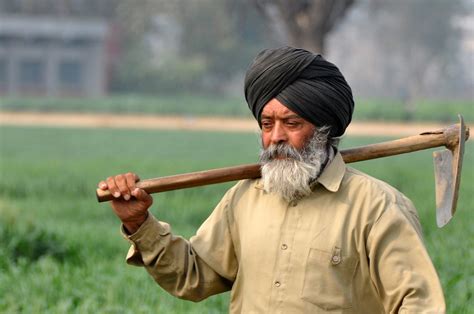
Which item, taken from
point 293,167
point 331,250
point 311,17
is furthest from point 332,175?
point 311,17

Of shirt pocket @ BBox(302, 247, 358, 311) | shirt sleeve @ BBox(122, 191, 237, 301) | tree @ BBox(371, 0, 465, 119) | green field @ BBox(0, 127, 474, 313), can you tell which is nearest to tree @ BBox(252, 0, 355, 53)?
green field @ BBox(0, 127, 474, 313)

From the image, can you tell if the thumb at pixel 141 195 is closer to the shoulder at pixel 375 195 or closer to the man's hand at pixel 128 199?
the man's hand at pixel 128 199

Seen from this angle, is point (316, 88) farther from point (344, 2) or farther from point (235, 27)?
point (235, 27)

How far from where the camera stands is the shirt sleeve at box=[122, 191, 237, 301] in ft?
11.2

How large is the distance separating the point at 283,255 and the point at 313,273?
11 cm

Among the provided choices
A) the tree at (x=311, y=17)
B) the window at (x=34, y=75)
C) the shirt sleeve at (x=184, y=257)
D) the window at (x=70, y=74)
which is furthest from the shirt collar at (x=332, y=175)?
the window at (x=34, y=75)

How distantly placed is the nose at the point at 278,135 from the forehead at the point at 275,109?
0.11 ft

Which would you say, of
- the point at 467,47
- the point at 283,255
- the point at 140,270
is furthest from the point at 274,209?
the point at 467,47

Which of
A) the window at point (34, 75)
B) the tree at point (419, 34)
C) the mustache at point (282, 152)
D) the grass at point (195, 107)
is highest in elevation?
the tree at point (419, 34)

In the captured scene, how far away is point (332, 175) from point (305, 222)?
6.1 inches

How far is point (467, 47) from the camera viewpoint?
101188 millimetres

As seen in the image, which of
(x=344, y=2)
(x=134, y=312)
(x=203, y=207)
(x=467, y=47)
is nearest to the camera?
(x=134, y=312)

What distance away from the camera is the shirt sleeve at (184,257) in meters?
3.40

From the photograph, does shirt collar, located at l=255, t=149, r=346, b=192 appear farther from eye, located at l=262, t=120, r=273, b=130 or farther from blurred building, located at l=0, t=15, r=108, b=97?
blurred building, located at l=0, t=15, r=108, b=97
